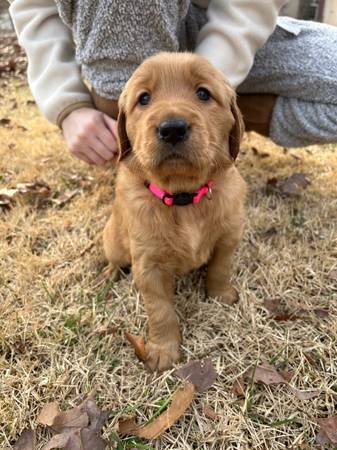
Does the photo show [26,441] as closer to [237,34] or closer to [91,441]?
[91,441]

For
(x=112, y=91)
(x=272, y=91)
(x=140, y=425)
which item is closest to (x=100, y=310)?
(x=140, y=425)

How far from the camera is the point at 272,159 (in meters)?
3.64

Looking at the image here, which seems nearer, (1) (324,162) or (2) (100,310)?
(2) (100,310)

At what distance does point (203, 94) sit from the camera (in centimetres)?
183

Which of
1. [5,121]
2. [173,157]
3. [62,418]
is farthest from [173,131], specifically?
[5,121]

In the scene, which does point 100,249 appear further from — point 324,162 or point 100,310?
point 324,162

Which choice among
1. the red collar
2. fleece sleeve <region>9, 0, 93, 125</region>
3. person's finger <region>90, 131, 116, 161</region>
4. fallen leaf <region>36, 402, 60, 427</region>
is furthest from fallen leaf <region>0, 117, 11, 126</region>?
fallen leaf <region>36, 402, 60, 427</region>

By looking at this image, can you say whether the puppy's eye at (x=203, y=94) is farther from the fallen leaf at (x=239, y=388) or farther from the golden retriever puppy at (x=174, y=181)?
the fallen leaf at (x=239, y=388)

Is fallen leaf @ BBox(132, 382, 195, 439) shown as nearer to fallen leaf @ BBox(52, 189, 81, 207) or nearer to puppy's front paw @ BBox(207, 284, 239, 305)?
puppy's front paw @ BBox(207, 284, 239, 305)

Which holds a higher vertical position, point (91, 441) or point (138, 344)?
point (91, 441)

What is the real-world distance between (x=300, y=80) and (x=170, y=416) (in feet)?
7.01

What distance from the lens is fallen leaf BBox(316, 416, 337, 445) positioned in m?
1.62

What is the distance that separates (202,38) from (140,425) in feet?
7.00

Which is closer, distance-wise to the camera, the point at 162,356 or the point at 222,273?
the point at 162,356
